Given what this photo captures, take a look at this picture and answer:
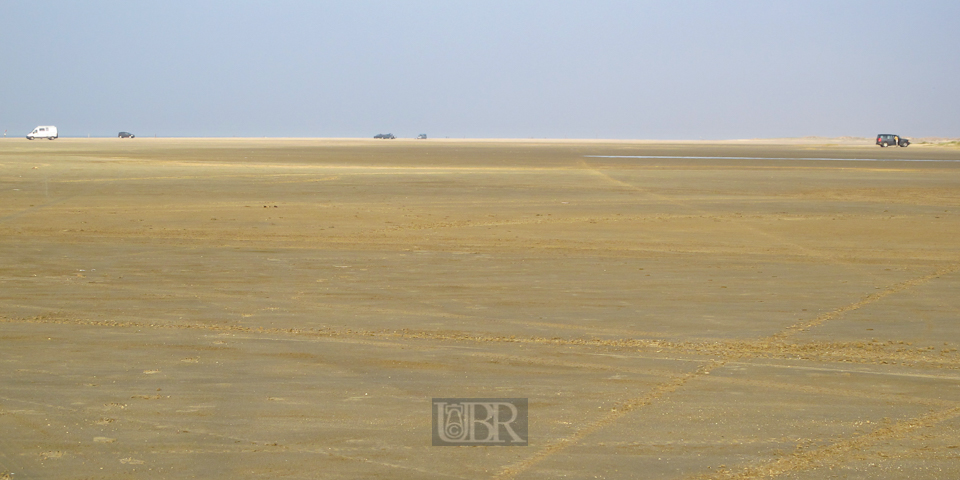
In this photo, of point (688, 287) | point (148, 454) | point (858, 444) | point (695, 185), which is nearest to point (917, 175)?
point (695, 185)

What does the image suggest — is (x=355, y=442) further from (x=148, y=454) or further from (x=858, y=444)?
(x=858, y=444)

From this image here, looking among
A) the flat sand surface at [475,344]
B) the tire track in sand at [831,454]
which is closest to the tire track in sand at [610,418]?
the flat sand surface at [475,344]

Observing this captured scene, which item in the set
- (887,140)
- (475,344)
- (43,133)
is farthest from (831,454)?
(43,133)

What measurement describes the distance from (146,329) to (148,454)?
339 centimetres

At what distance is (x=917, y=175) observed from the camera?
33938 millimetres

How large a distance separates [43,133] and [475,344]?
317 ft

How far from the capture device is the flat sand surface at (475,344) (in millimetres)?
5258

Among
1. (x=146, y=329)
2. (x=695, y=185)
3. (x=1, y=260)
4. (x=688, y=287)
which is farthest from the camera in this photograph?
(x=695, y=185)
